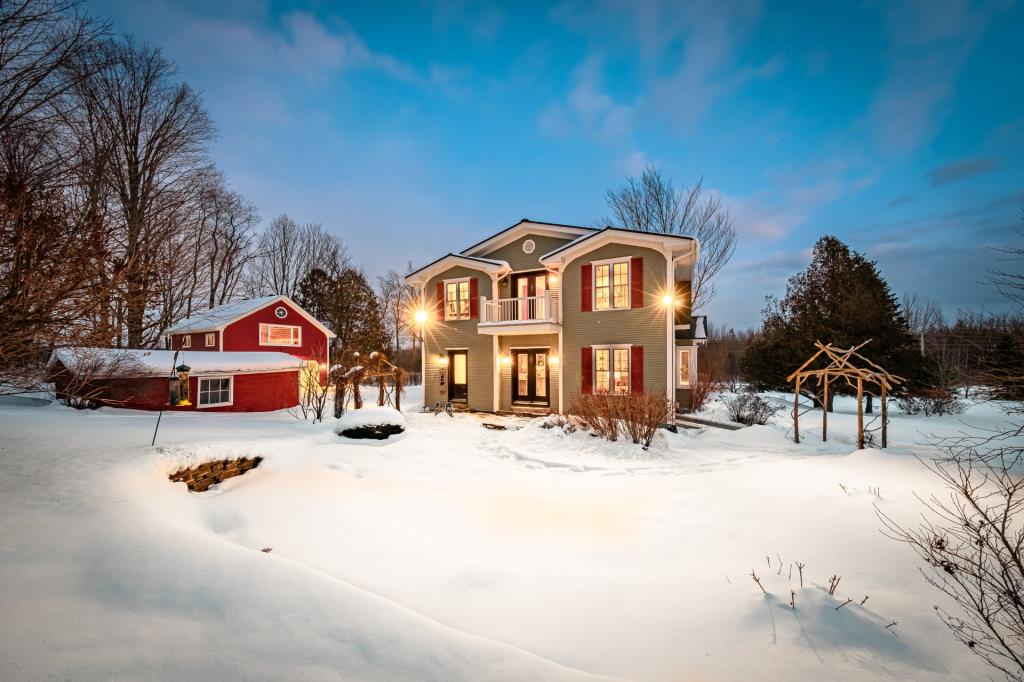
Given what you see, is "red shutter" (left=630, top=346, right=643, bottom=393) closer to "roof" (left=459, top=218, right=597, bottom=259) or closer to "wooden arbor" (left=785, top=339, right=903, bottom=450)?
"wooden arbor" (left=785, top=339, right=903, bottom=450)

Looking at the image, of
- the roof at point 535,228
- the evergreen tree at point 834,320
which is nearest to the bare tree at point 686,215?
the evergreen tree at point 834,320

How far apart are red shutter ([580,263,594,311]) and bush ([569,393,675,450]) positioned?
4243mm

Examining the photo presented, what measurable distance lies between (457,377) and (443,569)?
1257cm

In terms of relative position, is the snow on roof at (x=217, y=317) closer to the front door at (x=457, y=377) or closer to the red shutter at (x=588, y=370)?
the front door at (x=457, y=377)

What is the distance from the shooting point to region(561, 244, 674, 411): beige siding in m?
12.8

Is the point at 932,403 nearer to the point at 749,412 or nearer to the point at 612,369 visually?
the point at 749,412

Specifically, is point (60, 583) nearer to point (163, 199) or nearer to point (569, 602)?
point (569, 602)

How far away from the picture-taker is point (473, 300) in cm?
1593

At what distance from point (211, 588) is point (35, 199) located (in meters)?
5.44

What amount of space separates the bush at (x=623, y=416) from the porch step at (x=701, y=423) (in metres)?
2.27

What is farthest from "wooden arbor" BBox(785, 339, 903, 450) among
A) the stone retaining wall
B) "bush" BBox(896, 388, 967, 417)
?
the stone retaining wall

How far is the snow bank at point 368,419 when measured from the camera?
32.8ft

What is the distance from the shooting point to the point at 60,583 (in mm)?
Result: 2773

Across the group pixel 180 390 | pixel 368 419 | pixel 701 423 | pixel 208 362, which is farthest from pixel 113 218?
pixel 701 423
